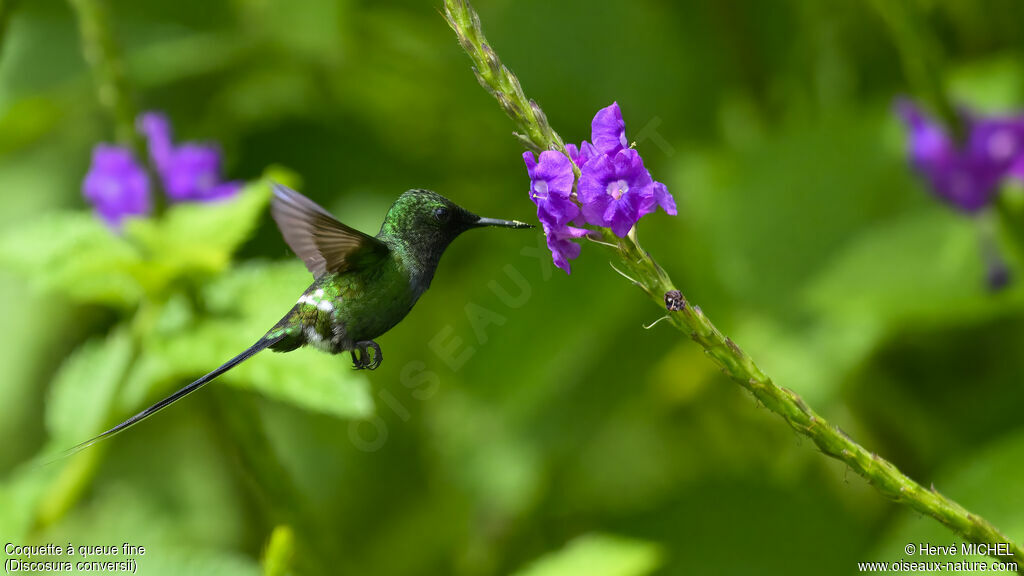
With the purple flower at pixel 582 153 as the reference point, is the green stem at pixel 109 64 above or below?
above

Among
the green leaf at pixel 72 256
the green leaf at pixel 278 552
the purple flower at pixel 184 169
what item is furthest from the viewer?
the purple flower at pixel 184 169

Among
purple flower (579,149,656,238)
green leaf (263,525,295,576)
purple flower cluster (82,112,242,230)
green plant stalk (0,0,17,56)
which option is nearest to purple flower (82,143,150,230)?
purple flower cluster (82,112,242,230)

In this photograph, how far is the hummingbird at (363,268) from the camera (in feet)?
3.54

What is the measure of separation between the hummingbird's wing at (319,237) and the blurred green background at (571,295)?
1.03 m

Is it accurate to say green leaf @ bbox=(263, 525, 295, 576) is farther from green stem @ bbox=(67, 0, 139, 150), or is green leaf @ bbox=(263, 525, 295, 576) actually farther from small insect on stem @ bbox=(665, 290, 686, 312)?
green stem @ bbox=(67, 0, 139, 150)

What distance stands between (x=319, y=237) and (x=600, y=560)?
3.06 ft

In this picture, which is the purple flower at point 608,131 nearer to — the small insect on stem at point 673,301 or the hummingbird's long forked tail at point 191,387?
the small insect on stem at point 673,301

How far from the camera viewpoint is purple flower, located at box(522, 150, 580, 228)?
3.14ft

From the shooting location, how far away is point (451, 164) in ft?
10.4

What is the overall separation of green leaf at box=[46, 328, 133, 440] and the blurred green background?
0.01 meters

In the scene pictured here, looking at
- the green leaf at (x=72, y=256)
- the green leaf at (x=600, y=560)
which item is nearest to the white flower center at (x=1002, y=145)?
the green leaf at (x=600, y=560)

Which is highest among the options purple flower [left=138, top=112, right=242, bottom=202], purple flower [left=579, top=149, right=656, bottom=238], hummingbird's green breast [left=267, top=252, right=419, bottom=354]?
purple flower [left=138, top=112, right=242, bottom=202]

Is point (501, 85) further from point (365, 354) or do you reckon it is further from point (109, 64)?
point (109, 64)

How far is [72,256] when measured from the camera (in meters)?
1.82
